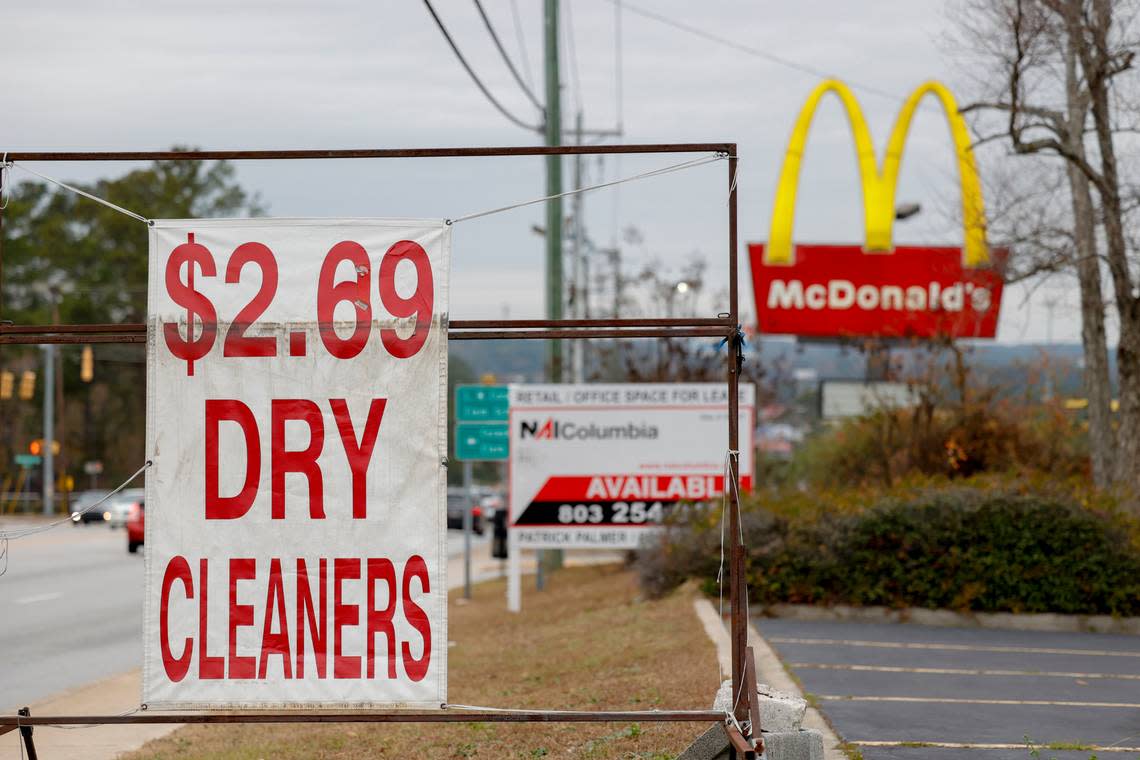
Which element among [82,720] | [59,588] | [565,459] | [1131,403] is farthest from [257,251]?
[59,588]

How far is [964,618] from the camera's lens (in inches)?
570

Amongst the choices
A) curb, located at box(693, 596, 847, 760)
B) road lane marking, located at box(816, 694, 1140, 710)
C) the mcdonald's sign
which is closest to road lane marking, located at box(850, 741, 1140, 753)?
curb, located at box(693, 596, 847, 760)

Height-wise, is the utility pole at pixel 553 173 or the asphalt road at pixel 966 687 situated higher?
the utility pole at pixel 553 173

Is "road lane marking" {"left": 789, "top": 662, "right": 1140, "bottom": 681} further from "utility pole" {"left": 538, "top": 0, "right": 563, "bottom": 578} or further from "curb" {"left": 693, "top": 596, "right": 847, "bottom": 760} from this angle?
"utility pole" {"left": 538, "top": 0, "right": 563, "bottom": 578}

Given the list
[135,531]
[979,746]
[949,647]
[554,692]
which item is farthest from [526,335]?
[135,531]

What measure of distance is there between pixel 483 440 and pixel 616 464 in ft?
8.41

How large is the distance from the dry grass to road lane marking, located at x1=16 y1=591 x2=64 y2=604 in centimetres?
731

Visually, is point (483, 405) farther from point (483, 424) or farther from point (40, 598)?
point (40, 598)

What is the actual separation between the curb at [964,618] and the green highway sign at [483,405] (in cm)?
722

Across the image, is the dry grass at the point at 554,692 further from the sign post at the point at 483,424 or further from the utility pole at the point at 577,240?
the utility pole at the point at 577,240

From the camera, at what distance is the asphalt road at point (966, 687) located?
26.5 feet

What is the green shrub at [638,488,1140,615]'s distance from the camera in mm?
14375

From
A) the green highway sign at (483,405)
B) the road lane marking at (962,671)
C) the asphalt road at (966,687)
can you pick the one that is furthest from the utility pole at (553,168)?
the road lane marking at (962,671)

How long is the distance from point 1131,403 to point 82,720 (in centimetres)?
1526
